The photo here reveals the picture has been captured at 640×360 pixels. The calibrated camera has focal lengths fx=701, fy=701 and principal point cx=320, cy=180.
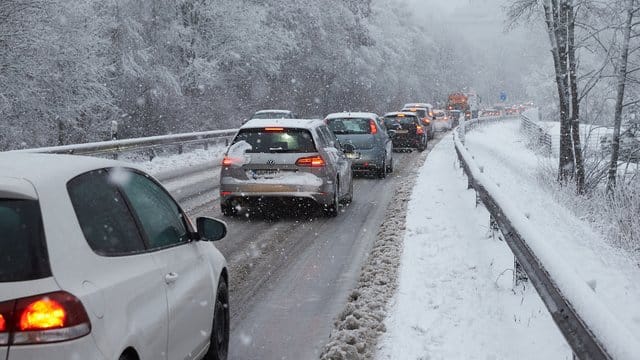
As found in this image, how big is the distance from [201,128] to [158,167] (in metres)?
15.1

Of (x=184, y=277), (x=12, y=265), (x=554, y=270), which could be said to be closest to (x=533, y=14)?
(x=554, y=270)

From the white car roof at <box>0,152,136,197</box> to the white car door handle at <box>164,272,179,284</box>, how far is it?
0.68 metres

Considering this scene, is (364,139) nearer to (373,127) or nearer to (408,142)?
(373,127)

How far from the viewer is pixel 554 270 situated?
467 cm

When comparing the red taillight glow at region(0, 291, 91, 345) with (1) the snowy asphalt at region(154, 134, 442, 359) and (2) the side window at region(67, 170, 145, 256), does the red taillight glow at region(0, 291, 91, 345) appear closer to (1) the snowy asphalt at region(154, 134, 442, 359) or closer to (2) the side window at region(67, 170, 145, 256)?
(2) the side window at region(67, 170, 145, 256)

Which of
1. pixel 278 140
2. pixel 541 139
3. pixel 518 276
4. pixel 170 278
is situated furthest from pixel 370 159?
pixel 541 139

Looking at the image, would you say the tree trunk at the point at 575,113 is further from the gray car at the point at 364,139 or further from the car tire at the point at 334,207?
the car tire at the point at 334,207

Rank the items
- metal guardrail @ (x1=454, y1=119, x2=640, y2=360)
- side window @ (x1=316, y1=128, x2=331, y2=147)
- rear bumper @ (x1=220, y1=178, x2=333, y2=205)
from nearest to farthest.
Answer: metal guardrail @ (x1=454, y1=119, x2=640, y2=360) → rear bumper @ (x1=220, y1=178, x2=333, y2=205) → side window @ (x1=316, y1=128, x2=331, y2=147)

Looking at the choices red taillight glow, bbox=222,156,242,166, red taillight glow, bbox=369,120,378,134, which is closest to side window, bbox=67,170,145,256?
red taillight glow, bbox=222,156,242,166

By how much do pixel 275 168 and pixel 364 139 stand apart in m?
7.93

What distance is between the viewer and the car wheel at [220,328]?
16.1 ft

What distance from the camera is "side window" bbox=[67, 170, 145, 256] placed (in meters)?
3.21

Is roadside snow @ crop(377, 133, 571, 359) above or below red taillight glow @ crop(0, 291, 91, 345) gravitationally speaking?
below

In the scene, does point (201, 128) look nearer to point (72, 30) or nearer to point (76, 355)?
point (72, 30)
